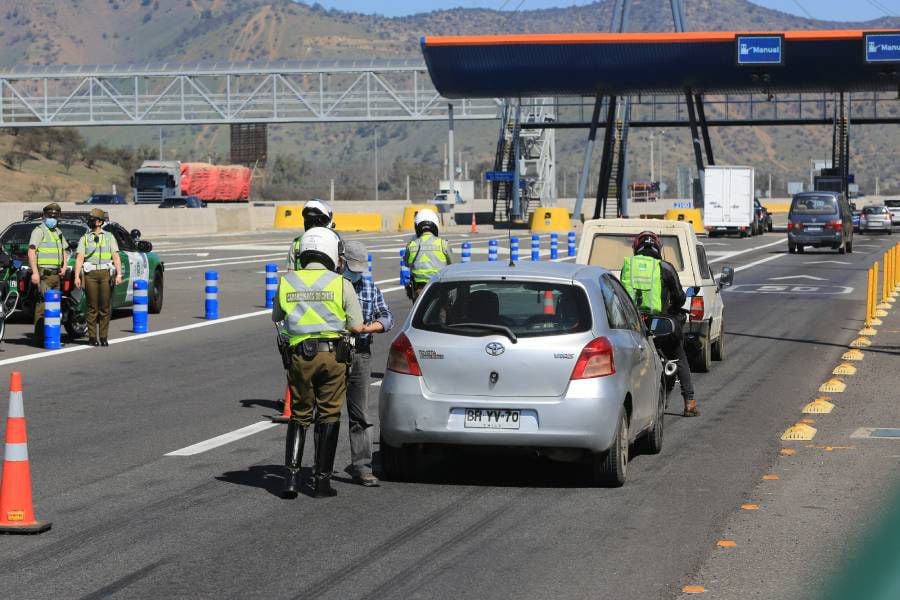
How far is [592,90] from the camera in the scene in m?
76.7

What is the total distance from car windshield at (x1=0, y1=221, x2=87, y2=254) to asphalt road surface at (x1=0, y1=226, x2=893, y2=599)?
15.1 feet

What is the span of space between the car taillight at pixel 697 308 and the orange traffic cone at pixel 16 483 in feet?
31.7

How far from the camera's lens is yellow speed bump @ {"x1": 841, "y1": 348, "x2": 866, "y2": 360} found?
18.9 m

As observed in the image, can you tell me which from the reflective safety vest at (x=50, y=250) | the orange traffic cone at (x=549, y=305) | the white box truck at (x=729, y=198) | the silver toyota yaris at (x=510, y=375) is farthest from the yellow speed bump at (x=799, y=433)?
the white box truck at (x=729, y=198)

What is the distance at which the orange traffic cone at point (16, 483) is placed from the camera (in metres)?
8.20

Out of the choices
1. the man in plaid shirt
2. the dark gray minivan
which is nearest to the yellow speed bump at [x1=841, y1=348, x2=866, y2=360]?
the man in plaid shirt

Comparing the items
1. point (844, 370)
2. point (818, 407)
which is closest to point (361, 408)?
point (818, 407)

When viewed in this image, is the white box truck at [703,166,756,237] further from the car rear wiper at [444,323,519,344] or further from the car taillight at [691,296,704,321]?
the car rear wiper at [444,323,519,344]

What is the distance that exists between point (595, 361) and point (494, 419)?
75cm

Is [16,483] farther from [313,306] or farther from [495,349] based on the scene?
[495,349]

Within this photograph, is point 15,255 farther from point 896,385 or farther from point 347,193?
point 347,193

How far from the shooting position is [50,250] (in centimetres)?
2042

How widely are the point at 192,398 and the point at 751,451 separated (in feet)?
19.3

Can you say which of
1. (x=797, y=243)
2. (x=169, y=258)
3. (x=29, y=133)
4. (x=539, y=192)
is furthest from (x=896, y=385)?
(x=29, y=133)
